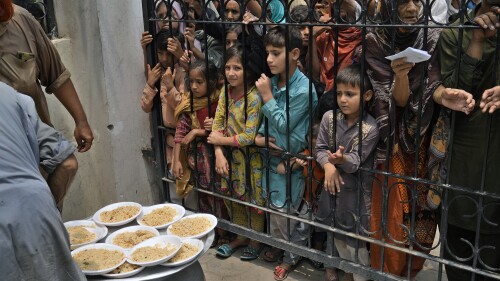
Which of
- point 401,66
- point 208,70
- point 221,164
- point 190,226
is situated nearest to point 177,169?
point 221,164

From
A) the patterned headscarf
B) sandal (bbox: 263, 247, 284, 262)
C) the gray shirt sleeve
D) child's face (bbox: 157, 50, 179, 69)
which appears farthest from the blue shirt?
child's face (bbox: 157, 50, 179, 69)

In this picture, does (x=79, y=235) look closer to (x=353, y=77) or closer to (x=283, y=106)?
(x=283, y=106)

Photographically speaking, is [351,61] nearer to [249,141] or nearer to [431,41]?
[431,41]

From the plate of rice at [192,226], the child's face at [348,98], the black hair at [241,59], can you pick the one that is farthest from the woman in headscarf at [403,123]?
the plate of rice at [192,226]

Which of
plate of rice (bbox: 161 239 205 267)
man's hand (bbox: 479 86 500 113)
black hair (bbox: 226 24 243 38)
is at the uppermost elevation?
black hair (bbox: 226 24 243 38)

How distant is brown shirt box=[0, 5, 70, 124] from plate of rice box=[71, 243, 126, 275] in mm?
919

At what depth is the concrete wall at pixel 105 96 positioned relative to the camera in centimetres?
353

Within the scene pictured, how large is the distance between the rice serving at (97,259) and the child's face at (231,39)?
1716 millimetres

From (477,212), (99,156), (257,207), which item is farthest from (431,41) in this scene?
(99,156)

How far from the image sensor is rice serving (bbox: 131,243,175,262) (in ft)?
7.45

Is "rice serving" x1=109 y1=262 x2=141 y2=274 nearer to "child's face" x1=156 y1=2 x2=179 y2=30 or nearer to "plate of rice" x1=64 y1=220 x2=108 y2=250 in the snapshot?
"plate of rice" x1=64 y1=220 x2=108 y2=250

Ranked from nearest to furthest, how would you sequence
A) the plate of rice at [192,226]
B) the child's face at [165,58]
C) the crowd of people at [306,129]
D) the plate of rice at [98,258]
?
the crowd of people at [306,129] → the plate of rice at [98,258] → the plate of rice at [192,226] → the child's face at [165,58]

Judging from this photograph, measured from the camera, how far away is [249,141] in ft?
10.7

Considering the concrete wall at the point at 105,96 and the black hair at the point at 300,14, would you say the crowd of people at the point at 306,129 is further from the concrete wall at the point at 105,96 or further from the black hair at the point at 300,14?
the concrete wall at the point at 105,96
